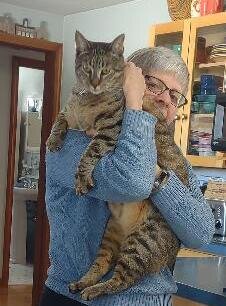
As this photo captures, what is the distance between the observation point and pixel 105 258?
1.29 m

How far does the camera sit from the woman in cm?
119

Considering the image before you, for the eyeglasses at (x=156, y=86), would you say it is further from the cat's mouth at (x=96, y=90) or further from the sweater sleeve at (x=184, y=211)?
the sweater sleeve at (x=184, y=211)

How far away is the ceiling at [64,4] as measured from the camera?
13.1ft

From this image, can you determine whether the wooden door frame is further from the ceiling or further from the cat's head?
the cat's head

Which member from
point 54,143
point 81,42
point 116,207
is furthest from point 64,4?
point 116,207

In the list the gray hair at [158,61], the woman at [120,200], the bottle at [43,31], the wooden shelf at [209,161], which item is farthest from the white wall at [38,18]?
the woman at [120,200]

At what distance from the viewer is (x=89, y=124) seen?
4.53 feet

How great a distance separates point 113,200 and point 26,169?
17.4 feet

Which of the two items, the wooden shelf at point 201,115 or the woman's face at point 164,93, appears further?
the wooden shelf at point 201,115

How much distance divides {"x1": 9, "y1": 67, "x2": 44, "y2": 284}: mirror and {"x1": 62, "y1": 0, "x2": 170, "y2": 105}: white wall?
1.91 metres

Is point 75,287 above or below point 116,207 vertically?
below

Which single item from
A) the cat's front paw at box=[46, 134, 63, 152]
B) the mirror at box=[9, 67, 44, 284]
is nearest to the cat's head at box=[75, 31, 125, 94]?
the cat's front paw at box=[46, 134, 63, 152]

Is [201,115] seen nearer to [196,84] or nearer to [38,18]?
[196,84]

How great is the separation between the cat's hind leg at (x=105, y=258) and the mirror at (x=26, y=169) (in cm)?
483
